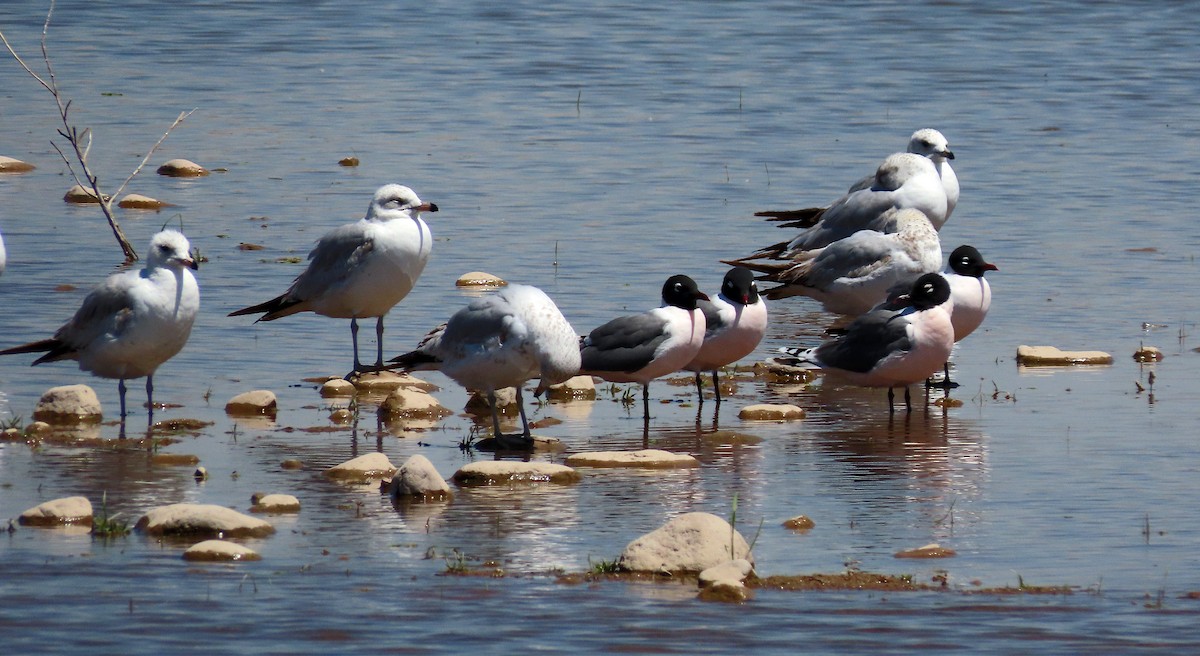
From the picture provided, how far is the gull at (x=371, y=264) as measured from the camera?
12.4 m

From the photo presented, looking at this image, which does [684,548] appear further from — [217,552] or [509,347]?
[509,347]

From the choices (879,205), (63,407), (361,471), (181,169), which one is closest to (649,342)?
(361,471)

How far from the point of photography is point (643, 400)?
11.5m

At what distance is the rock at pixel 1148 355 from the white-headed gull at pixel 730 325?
8.06ft

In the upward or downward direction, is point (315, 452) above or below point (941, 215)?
below

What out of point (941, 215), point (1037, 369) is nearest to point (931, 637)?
point (1037, 369)

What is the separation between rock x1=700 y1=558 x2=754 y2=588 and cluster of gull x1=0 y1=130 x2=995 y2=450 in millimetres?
2582

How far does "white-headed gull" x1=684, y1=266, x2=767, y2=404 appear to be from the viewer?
1177cm

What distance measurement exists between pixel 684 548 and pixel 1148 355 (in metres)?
5.68

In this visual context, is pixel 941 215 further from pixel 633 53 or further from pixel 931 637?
pixel 633 53

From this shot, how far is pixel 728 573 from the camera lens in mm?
7719

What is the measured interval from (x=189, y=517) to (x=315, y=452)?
1860 mm

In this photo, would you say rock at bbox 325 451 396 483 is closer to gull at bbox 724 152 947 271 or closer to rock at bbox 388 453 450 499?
rock at bbox 388 453 450 499

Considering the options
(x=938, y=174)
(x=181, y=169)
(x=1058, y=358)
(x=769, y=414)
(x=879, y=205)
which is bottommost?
(x=769, y=414)
